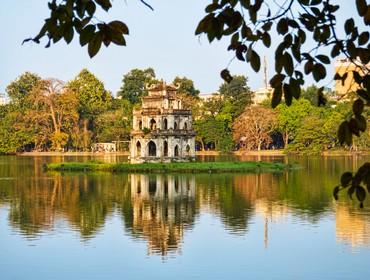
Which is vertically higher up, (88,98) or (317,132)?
(88,98)

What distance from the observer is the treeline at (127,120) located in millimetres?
52188

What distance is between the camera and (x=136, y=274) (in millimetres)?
11758

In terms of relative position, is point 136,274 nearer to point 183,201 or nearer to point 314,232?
point 314,232

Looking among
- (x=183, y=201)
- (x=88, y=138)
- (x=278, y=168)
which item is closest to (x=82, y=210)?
(x=183, y=201)

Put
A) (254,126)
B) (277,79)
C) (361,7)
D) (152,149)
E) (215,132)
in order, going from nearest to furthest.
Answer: (361,7), (277,79), (152,149), (254,126), (215,132)

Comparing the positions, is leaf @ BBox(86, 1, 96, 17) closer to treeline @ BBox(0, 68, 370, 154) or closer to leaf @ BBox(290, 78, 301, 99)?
leaf @ BBox(290, 78, 301, 99)

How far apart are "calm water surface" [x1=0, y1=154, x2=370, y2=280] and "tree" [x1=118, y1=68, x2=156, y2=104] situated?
3821 cm

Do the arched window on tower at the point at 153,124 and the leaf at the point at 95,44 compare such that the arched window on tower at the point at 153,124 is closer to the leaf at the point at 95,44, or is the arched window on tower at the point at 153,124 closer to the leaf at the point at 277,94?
the leaf at the point at 277,94

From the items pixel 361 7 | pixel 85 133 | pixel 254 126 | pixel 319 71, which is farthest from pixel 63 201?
pixel 85 133

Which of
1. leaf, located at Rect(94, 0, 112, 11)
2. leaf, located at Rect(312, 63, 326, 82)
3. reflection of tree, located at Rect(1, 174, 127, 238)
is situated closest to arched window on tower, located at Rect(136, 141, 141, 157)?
reflection of tree, located at Rect(1, 174, 127, 238)

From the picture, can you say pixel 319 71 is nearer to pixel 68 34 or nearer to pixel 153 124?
pixel 68 34

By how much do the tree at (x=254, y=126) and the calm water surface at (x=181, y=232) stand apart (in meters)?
27.1

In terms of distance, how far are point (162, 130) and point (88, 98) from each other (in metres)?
24.1

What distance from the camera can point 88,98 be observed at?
59562 millimetres
